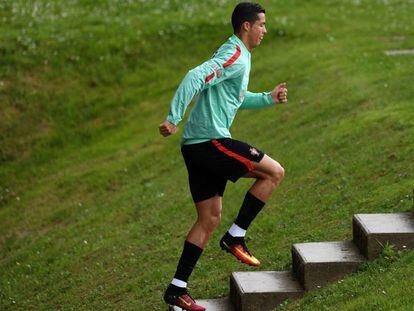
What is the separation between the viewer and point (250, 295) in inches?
349

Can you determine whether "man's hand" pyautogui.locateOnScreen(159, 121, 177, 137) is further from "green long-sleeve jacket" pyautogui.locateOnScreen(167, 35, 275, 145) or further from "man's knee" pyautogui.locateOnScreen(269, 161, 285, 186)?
"man's knee" pyautogui.locateOnScreen(269, 161, 285, 186)

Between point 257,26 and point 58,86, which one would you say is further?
point 58,86

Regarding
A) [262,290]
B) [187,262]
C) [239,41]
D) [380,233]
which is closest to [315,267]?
[262,290]

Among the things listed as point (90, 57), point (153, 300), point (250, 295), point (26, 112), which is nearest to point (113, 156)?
point (26, 112)

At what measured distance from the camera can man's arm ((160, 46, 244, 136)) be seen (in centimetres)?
805

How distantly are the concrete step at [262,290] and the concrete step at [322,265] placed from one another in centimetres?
13

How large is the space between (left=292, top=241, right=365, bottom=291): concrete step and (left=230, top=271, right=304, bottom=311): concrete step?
0.44ft

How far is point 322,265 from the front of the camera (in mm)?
8883

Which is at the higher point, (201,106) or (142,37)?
(201,106)

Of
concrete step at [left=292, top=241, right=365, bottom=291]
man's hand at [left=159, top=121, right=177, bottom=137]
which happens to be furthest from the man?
concrete step at [left=292, top=241, right=365, bottom=291]

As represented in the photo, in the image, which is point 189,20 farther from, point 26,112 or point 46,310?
point 46,310

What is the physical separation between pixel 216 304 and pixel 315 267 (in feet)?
4.05

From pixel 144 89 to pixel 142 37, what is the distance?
2.72 m

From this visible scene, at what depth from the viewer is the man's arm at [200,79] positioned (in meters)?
8.05
